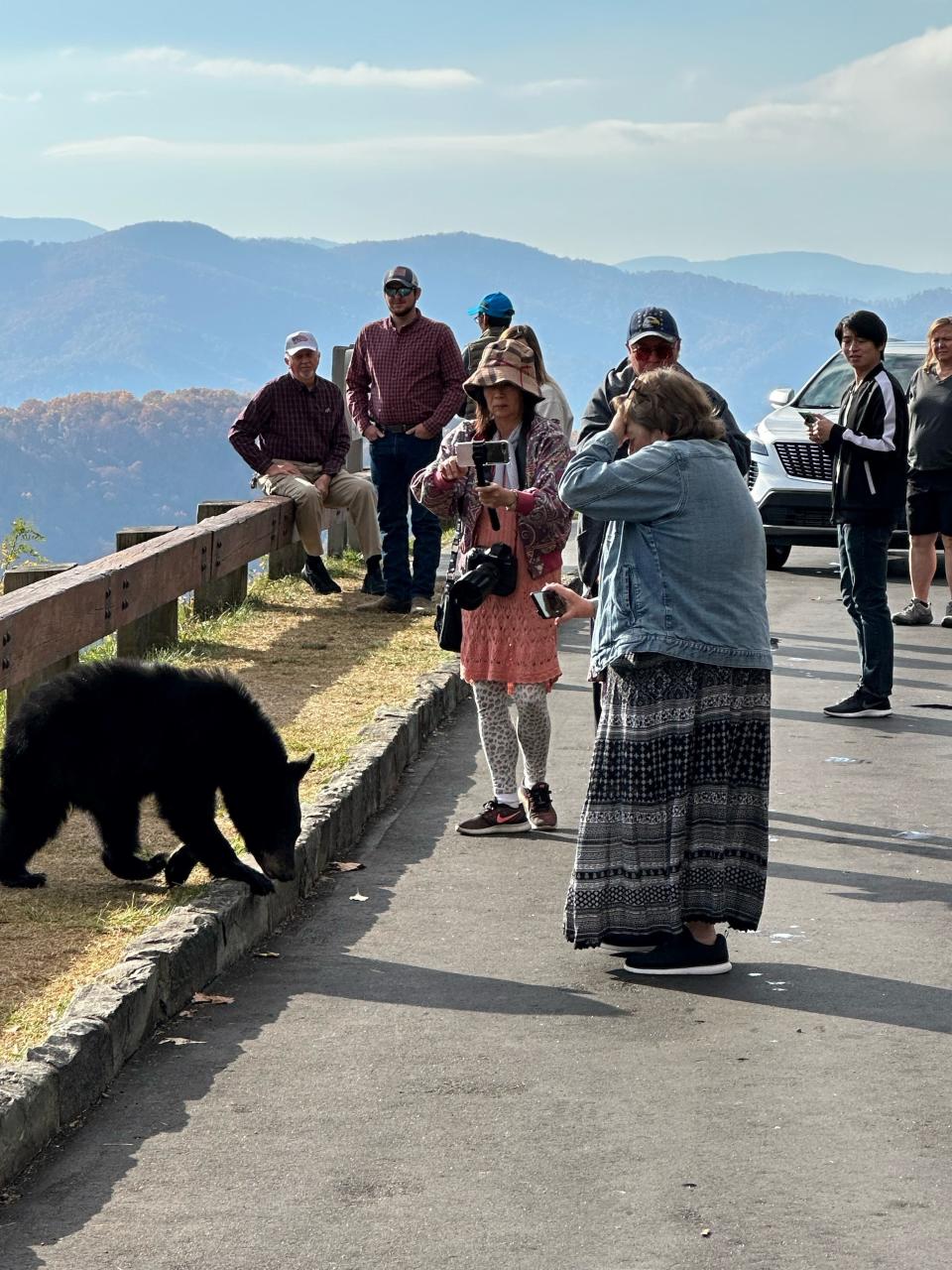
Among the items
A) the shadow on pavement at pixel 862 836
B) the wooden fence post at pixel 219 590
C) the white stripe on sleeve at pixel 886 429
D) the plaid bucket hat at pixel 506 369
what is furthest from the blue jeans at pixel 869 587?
the wooden fence post at pixel 219 590

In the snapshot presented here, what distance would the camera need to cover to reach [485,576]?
7.54m

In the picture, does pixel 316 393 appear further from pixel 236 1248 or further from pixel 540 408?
pixel 236 1248

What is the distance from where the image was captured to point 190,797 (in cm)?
634

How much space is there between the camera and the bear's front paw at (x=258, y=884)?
6295mm

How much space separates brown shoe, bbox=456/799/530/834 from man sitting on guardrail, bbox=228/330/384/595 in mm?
6227

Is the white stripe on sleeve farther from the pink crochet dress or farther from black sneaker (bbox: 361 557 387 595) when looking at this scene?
black sneaker (bbox: 361 557 387 595)

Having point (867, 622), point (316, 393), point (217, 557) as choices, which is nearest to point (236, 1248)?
point (867, 622)

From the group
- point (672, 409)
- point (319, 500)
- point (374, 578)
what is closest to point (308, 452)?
point (319, 500)

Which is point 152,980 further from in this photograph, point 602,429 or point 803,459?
point 803,459

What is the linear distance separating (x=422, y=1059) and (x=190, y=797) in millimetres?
1586

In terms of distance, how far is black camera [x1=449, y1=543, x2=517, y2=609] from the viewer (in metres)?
7.52

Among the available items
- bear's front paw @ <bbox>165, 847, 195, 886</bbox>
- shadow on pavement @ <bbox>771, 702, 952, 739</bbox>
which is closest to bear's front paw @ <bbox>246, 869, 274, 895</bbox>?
bear's front paw @ <bbox>165, 847, 195, 886</bbox>

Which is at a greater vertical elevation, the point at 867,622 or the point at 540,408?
the point at 540,408

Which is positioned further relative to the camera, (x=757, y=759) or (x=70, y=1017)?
(x=757, y=759)
